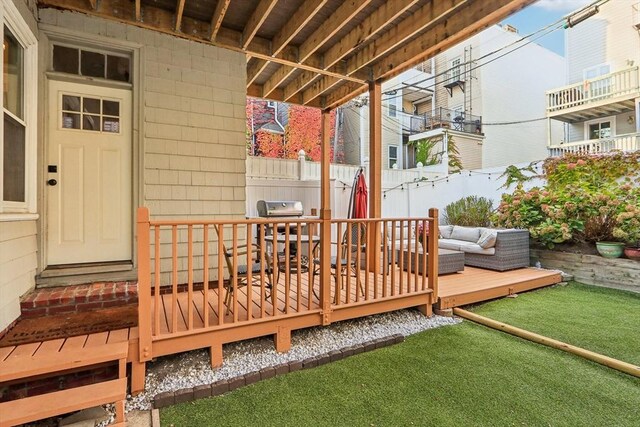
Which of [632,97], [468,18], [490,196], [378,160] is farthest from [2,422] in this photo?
[632,97]

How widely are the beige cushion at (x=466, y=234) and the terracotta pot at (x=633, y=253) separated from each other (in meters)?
2.19

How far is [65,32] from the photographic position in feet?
10.7

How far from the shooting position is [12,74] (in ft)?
8.70

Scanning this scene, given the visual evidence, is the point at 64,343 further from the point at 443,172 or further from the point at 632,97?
the point at 632,97

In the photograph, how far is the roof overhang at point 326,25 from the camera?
338 centimetres

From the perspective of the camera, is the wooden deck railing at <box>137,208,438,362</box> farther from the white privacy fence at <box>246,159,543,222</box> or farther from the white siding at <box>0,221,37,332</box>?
the white privacy fence at <box>246,159,543,222</box>

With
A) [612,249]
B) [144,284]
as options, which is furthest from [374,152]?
[612,249]

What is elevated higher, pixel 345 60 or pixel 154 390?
pixel 345 60

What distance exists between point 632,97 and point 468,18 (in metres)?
10.2

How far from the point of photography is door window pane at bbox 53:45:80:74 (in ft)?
11.0

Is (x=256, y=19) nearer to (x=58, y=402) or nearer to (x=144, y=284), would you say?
(x=144, y=284)

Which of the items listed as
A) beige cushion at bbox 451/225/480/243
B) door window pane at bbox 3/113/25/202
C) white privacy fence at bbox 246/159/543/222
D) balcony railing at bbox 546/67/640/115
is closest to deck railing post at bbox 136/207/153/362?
door window pane at bbox 3/113/25/202

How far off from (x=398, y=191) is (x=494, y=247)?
3942 millimetres

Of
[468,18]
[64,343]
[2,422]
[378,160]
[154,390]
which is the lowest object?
[154,390]
